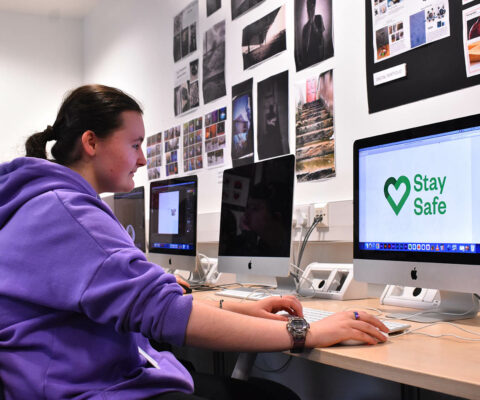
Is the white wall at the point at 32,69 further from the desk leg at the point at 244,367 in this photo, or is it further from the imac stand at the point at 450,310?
the imac stand at the point at 450,310

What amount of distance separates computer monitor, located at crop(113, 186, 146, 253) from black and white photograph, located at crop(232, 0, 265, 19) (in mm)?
1085

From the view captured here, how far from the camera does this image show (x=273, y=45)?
8.04 feet

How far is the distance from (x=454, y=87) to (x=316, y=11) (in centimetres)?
79

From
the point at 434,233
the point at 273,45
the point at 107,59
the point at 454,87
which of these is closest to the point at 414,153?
the point at 434,233

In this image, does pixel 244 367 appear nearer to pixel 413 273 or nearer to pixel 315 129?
pixel 413 273

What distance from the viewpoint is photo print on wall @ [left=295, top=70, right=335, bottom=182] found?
2133 mm

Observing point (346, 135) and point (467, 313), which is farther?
point (346, 135)

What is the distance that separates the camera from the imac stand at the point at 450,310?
1.35 metres

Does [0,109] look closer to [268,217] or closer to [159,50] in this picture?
[159,50]

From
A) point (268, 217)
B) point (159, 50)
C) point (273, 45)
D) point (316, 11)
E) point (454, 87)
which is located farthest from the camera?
point (159, 50)

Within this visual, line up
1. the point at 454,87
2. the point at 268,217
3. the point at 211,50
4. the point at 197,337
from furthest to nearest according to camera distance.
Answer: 1. the point at 211,50
2. the point at 268,217
3. the point at 454,87
4. the point at 197,337

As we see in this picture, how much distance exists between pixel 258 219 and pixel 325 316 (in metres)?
0.71

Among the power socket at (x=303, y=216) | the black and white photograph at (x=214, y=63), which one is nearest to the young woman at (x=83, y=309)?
the power socket at (x=303, y=216)

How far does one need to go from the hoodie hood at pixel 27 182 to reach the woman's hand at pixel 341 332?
0.57m
